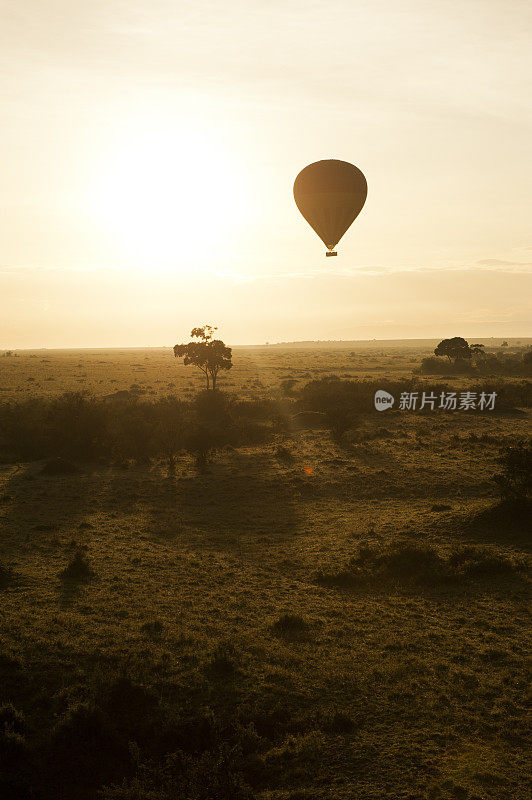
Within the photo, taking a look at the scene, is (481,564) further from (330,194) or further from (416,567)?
(330,194)

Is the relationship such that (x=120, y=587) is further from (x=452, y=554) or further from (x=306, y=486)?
(x=306, y=486)

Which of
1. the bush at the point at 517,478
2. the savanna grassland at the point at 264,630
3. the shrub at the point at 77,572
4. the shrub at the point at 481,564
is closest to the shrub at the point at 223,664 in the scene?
the savanna grassland at the point at 264,630

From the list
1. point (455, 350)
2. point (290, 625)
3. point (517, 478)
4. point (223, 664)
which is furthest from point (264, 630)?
point (455, 350)

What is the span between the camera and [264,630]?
48.2 ft

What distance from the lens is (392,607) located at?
16016 mm

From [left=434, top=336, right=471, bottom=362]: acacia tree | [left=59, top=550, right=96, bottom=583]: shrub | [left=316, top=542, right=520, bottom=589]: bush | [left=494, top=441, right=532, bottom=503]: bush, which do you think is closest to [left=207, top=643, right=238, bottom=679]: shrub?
[left=316, top=542, right=520, bottom=589]: bush

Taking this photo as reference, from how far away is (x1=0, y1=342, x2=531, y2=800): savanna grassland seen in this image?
10.1 meters

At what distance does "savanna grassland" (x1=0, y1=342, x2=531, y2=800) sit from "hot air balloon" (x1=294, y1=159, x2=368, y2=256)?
13.9m

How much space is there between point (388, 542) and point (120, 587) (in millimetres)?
8988

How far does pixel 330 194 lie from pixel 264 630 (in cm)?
2549

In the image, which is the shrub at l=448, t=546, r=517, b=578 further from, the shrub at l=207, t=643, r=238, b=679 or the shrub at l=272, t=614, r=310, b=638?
the shrub at l=207, t=643, r=238, b=679

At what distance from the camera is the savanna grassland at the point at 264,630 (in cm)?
1009

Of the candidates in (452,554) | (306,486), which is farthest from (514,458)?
(306,486)

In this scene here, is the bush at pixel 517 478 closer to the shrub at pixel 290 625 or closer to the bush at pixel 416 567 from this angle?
the bush at pixel 416 567
